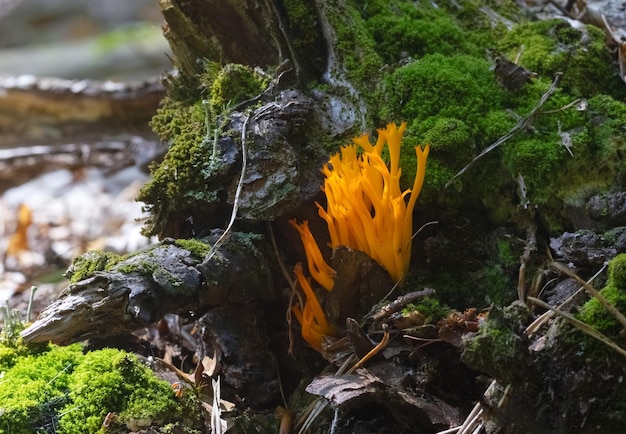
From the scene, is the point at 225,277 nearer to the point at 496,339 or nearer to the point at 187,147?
the point at 187,147

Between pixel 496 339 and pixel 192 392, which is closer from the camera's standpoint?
pixel 496 339

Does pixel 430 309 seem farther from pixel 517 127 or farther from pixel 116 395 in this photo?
pixel 116 395

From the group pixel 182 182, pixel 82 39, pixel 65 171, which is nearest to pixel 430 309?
pixel 182 182

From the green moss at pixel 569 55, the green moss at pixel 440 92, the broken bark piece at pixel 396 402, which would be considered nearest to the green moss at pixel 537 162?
the green moss at pixel 440 92

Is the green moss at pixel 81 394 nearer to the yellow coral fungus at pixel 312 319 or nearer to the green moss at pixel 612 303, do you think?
the yellow coral fungus at pixel 312 319

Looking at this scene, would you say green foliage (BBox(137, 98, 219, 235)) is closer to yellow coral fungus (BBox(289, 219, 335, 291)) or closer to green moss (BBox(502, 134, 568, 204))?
yellow coral fungus (BBox(289, 219, 335, 291))

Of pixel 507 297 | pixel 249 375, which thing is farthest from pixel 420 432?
pixel 249 375
